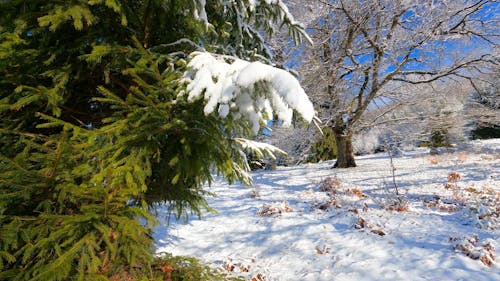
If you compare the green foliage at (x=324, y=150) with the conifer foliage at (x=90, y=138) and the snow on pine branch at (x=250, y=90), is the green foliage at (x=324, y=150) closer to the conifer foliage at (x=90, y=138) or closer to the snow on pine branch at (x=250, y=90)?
the conifer foliage at (x=90, y=138)

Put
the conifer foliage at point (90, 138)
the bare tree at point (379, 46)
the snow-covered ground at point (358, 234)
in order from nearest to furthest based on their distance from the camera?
the conifer foliage at point (90, 138) < the snow-covered ground at point (358, 234) < the bare tree at point (379, 46)

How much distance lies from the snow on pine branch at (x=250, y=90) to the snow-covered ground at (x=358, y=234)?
2.52 meters

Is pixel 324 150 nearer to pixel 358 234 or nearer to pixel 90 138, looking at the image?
pixel 358 234

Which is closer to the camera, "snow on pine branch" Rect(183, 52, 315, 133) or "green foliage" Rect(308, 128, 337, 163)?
"snow on pine branch" Rect(183, 52, 315, 133)

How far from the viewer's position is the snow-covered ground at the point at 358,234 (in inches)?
124

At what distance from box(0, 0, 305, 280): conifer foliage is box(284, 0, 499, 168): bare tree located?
729 cm

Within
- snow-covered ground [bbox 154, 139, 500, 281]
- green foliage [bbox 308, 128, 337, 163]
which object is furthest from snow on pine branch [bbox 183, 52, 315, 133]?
green foliage [bbox 308, 128, 337, 163]

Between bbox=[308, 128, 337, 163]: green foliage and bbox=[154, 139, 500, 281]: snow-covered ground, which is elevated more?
bbox=[308, 128, 337, 163]: green foliage

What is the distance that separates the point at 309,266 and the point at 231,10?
3533mm

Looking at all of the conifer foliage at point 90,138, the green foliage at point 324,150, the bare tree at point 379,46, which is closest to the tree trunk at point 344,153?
the bare tree at point 379,46

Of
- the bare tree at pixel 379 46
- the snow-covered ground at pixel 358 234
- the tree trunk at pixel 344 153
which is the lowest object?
the snow-covered ground at pixel 358 234

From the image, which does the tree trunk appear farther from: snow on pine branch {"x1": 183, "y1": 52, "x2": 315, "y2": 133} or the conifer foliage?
snow on pine branch {"x1": 183, "y1": 52, "x2": 315, "y2": 133}

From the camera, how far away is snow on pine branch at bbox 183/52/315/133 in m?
1.43

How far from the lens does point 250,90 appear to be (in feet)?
5.10
